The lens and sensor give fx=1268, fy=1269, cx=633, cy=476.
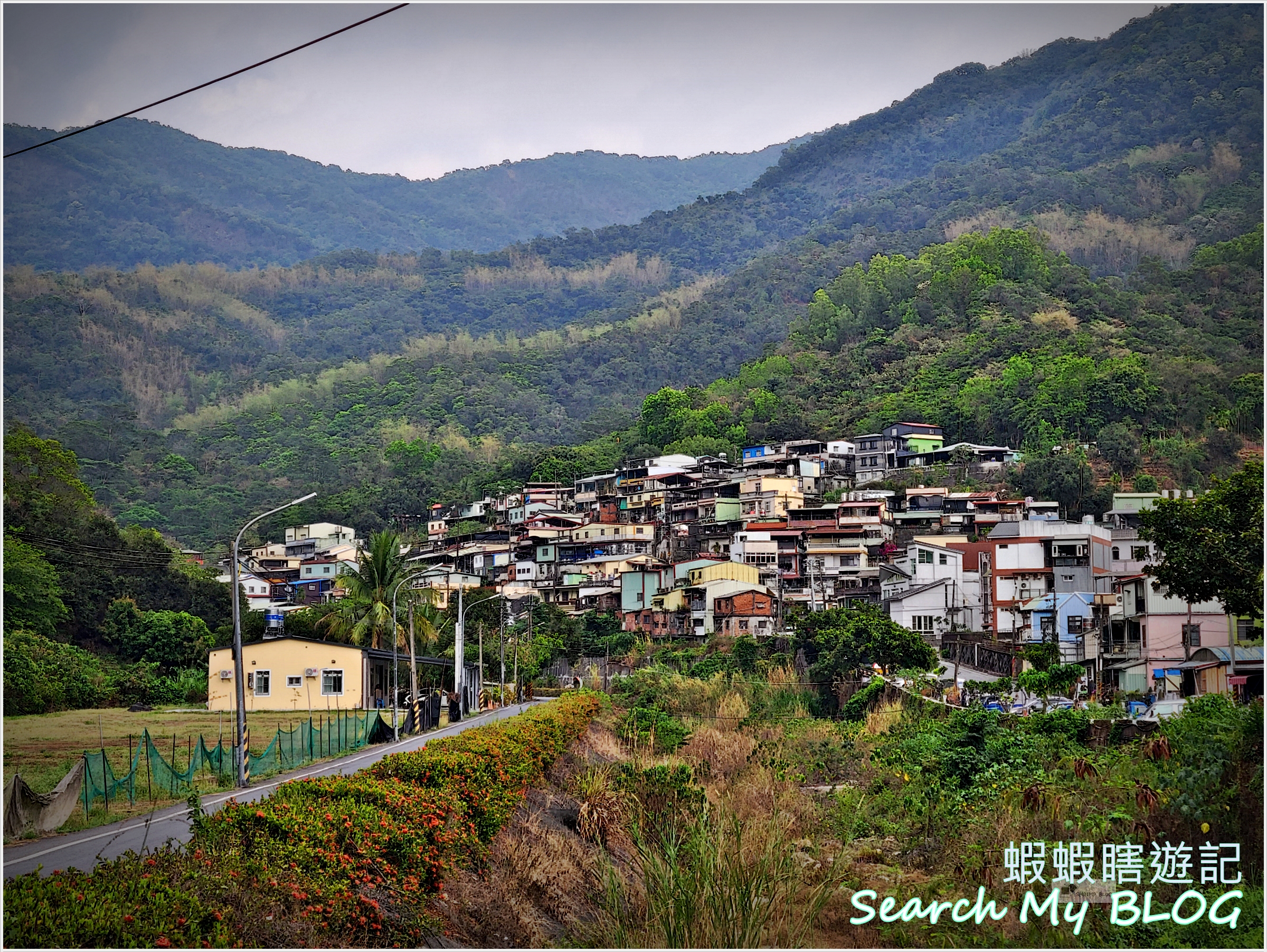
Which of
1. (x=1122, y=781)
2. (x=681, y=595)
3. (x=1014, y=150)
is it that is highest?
(x=1014, y=150)

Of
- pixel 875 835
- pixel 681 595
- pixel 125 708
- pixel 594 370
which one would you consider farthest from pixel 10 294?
pixel 875 835

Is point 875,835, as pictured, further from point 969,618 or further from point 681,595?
point 681,595

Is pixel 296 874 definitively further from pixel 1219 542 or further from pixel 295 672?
pixel 295 672

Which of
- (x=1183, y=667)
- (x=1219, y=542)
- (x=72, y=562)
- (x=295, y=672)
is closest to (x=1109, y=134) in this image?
(x=72, y=562)

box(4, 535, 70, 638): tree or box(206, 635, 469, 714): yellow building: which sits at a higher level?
box(4, 535, 70, 638): tree

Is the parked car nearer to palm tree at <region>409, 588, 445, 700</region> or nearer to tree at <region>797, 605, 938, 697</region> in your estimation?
tree at <region>797, 605, 938, 697</region>

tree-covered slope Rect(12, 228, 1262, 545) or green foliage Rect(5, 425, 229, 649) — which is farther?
tree-covered slope Rect(12, 228, 1262, 545)

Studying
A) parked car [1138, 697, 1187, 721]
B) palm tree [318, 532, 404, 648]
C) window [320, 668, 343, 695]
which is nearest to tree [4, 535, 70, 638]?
palm tree [318, 532, 404, 648]
